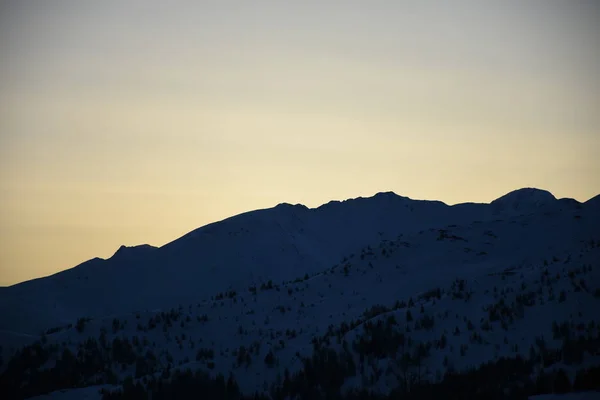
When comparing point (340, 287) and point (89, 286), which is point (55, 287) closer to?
point (89, 286)

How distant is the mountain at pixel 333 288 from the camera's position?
2194cm

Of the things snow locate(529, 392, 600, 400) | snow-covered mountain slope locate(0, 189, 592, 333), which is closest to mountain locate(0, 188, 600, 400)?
snow-covered mountain slope locate(0, 189, 592, 333)

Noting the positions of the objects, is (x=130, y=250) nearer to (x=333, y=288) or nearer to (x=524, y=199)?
(x=333, y=288)

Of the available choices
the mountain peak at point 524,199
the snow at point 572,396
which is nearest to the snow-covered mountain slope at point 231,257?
the mountain peak at point 524,199

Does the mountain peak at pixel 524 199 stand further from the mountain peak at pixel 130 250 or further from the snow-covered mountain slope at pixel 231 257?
the mountain peak at pixel 130 250

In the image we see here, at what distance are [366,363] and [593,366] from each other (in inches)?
221

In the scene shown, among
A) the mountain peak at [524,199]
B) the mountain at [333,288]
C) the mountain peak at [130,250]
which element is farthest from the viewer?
the mountain peak at [524,199]

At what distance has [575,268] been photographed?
24.0m

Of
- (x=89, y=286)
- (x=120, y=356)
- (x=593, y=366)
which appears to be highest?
(x=89, y=286)

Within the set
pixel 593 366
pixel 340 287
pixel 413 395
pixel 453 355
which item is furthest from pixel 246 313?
pixel 593 366

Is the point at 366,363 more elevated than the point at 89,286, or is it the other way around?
the point at 89,286

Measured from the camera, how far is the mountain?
21.9 meters

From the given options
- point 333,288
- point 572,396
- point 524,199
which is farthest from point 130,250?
point 572,396

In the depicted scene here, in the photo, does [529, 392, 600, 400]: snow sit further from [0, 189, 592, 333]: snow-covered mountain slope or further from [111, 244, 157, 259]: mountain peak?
[111, 244, 157, 259]: mountain peak
